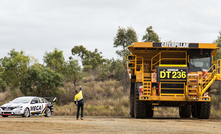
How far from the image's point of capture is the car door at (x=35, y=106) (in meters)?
24.1

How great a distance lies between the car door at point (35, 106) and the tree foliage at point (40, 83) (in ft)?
35.2

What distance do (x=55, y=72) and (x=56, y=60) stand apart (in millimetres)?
1528

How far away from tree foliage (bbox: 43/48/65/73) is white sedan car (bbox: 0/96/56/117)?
48.8ft

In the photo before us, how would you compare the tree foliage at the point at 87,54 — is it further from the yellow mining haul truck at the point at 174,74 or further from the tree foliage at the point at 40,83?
the yellow mining haul truck at the point at 174,74

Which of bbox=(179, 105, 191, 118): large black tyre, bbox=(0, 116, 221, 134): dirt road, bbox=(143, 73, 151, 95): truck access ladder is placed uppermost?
bbox=(143, 73, 151, 95): truck access ladder

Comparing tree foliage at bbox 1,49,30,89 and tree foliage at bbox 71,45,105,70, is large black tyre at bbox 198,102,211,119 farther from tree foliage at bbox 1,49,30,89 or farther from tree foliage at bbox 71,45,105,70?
tree foliage at bbox 71,45,105,70

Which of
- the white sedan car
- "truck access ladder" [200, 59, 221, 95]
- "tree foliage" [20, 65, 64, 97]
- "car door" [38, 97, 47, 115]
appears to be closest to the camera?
"truck access ladder" [200, 59, 221, 95]

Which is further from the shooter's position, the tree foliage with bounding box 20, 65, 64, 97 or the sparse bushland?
the tree foliage with bounding box 20, 65, 64, 97

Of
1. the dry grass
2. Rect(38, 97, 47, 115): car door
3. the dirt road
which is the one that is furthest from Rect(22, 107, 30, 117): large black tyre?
the dirt road

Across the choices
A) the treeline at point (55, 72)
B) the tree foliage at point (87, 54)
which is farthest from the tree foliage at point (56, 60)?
the tree foliage at point (87, 54)

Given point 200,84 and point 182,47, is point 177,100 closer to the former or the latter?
point 200,84

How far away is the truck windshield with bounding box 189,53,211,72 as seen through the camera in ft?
60.7

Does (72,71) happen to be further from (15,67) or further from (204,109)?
(204,109)

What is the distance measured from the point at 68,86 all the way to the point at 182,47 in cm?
2422
